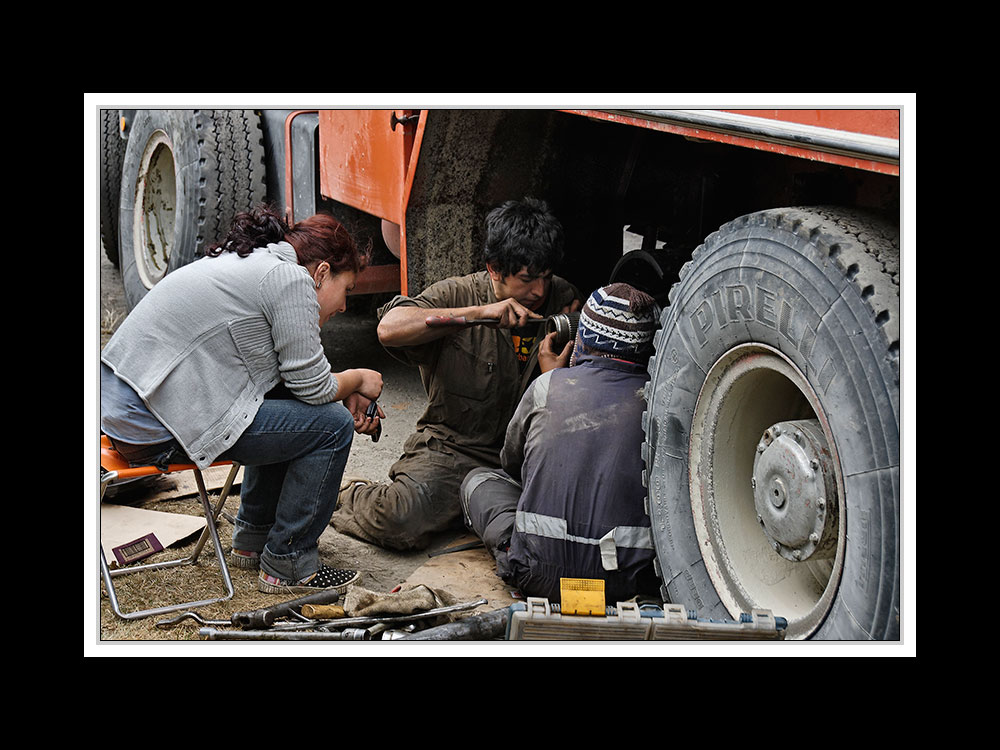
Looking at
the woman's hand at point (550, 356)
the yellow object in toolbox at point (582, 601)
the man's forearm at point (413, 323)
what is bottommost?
the yellow object in toolbox at point (582, 601)

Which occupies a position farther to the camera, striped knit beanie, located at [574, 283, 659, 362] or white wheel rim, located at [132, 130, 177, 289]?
white wheel rim, located at [132, 130, 177, 289]

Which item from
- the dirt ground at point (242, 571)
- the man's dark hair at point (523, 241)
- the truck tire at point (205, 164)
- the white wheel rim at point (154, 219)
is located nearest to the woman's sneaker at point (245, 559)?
the dirt ground at point (242, 571)

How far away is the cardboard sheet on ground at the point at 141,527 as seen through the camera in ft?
11.9

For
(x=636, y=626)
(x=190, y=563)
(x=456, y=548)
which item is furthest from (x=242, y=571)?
(x=636, y=626)

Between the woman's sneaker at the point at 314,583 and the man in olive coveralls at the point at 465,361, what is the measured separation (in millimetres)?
343

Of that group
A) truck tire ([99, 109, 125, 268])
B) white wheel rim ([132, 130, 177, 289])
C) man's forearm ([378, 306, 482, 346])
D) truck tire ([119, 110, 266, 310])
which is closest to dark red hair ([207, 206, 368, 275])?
man's forearm ([378, 306, 482, 346])

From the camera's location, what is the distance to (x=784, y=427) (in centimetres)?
254

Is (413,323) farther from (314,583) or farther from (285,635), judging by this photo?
(285,635)

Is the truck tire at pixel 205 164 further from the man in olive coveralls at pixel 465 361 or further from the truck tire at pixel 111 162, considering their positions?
the man in olive coveralls at pixel 465 361

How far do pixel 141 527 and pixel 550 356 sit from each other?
1.56 metres

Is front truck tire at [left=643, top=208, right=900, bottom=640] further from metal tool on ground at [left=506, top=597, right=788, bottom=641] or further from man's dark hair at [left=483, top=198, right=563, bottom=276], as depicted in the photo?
man's dark hair at [left=483, top=198, right=563, bottom=276]

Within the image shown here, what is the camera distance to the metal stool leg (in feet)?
10.0
